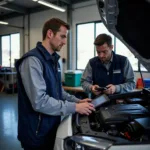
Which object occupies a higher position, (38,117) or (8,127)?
(38,117)

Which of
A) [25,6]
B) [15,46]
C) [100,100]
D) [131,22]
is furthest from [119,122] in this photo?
[15,46]

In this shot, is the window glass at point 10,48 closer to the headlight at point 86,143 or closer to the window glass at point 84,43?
the window glass at point 84,43

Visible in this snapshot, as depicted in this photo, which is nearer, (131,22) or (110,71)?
(131,22)

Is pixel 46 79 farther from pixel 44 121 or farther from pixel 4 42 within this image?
pixel 4 42

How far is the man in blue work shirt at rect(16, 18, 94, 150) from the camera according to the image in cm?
133

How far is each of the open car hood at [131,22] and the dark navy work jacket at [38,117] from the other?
19.3 inches

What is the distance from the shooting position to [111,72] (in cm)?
205

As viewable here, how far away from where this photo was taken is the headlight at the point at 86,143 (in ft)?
3.32

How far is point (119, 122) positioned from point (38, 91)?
0.55 meters

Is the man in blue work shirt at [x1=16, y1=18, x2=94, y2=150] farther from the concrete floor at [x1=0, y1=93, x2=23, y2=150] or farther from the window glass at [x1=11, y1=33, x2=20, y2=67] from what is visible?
the window glass at [x1=11, y1=33, x2=20, y2=67]

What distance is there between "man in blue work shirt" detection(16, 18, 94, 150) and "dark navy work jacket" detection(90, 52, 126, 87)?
65 centimetres

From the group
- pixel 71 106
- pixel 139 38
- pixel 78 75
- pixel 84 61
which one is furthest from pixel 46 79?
pixel 84 61

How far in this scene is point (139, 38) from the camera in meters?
1.31

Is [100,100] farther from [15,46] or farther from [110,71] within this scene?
[15,46]
